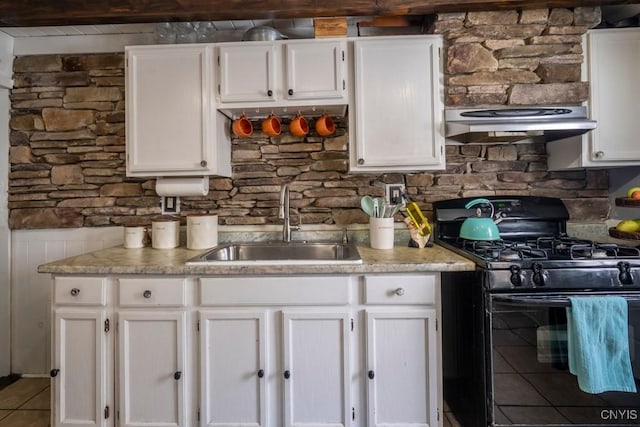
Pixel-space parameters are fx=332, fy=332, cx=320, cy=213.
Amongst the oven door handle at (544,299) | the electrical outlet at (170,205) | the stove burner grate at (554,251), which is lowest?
the oven door handle at (544,299)

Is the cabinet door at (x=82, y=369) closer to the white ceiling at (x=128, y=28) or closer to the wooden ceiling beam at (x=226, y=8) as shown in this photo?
the wooden ceiling beam at (x=226, y=8)

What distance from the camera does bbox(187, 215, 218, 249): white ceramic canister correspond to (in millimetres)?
1988

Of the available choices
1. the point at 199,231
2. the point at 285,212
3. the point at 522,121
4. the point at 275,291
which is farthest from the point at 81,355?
the point at 522,121

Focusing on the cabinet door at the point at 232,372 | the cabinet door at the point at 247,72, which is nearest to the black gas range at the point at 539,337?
the cabinet door at the point at 232,372

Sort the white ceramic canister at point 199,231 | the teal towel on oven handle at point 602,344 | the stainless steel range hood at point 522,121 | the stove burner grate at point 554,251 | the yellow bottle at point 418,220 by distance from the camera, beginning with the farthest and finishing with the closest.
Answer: the white ceramic canister at point 199,231
the yellow bottle at point 418,220
the stainless steel range hood at point 522,121
the stove burner grate at point 554,251
the teal towel on oven handle at point 602,344

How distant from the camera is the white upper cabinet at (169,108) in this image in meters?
1.89

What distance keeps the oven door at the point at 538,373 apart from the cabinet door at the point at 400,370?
251 millimetres

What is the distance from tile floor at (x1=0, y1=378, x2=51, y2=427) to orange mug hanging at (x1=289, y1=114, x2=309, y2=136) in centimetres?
209

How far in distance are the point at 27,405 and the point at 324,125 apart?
2378mm

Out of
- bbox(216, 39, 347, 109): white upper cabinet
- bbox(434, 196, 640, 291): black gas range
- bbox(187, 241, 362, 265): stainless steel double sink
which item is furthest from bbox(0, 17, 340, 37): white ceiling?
bbox(434, 196, 640, 291): black gas range

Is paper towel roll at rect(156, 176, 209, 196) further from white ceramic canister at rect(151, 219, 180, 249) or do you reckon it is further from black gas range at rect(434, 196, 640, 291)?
black gas range at rect(434, 196, 640, 291)

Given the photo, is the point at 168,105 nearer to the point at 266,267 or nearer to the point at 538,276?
the point at 266,267

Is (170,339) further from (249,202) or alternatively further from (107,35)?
(107,35)

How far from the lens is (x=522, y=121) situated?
1648 millimetres
